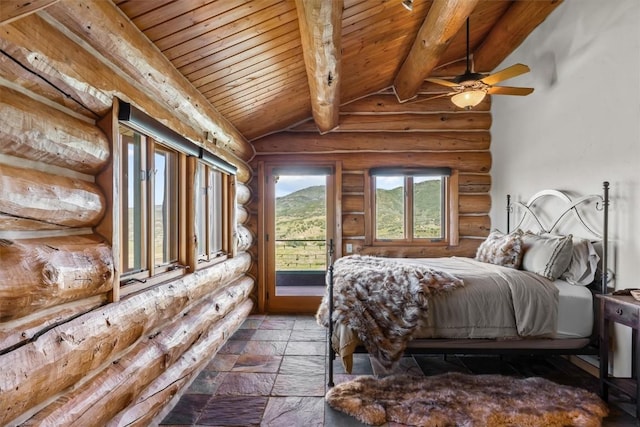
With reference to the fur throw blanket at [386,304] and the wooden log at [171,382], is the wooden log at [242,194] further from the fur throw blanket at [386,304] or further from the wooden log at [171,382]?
the fur throw blanket at [386,304]

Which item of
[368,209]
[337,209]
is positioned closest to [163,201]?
[337,209]

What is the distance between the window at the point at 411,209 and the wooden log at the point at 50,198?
12.2ft

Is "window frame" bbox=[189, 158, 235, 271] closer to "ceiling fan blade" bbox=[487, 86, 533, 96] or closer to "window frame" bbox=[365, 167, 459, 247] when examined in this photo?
"window frame" bbox=[365, 167, 459, 247]

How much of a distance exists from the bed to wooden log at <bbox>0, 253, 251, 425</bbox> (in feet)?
4.28

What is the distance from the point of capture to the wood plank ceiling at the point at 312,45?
207 centimetres

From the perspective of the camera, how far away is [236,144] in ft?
13.3

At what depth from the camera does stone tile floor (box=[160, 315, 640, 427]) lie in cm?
233

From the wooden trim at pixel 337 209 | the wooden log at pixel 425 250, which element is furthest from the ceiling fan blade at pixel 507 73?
the wooden log at pixel 425 250

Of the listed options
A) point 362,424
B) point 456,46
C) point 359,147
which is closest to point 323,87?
point 359,147

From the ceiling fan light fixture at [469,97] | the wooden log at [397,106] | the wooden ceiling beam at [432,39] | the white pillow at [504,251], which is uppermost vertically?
the wooden ceiling beam at [432,39]

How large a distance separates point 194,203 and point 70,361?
1728 millimetres

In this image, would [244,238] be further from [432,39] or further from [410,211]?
[432,39]

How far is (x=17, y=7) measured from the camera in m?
1.09

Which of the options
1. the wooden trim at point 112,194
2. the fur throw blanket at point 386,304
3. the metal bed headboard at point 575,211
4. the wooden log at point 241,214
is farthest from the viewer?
the wooden log at point 241,214
